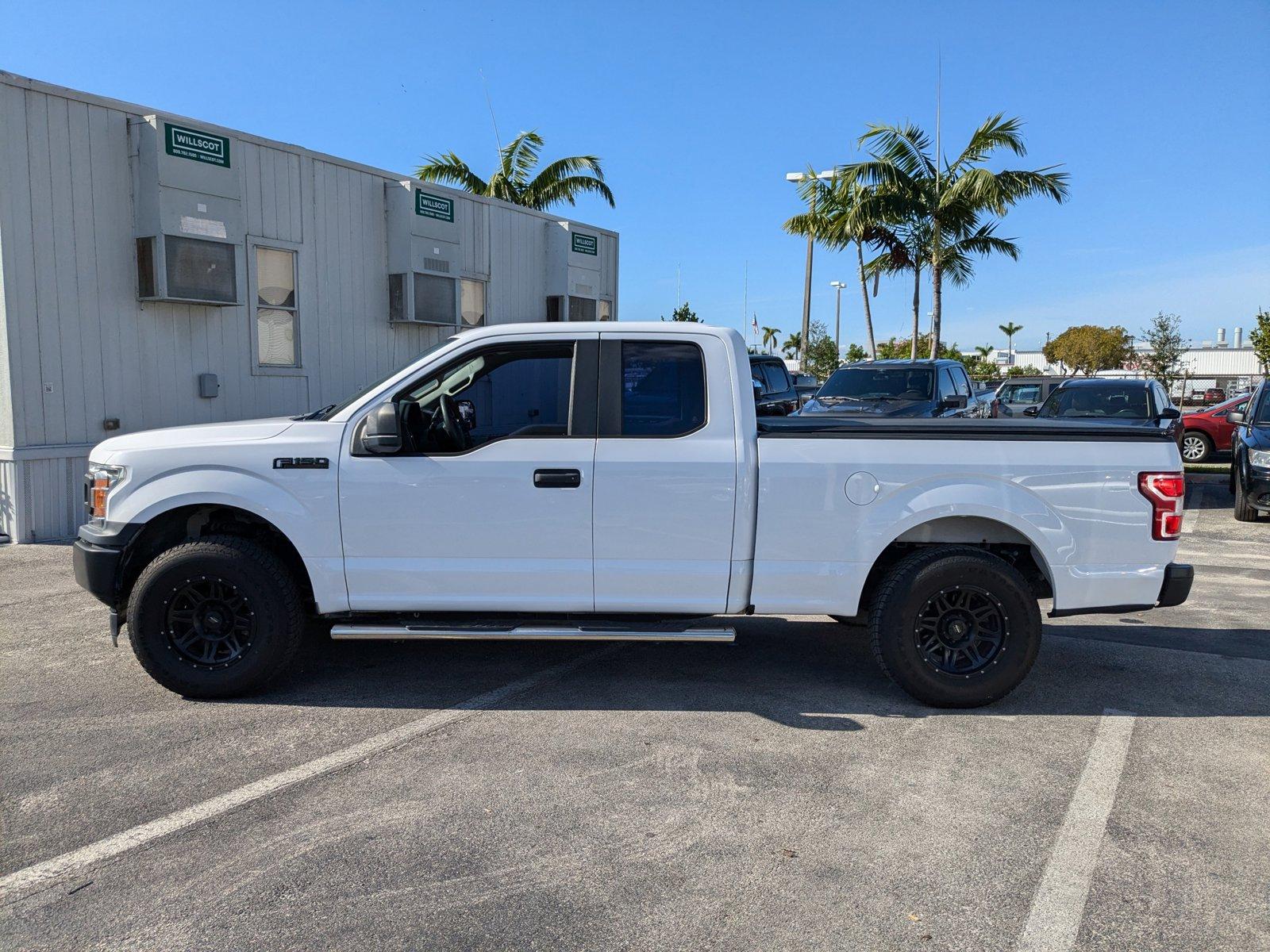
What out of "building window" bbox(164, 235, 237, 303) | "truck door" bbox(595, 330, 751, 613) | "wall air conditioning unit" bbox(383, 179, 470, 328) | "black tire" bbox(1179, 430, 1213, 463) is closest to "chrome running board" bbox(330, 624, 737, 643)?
"truck door" bbox(595, 330, 751, 613)

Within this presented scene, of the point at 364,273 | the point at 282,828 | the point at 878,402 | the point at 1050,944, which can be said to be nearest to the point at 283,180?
the point at 364,273

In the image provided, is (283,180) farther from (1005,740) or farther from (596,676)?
(1005,740)

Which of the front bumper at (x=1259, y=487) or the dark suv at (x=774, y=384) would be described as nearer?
the front bumper at (x=1259, y=487)

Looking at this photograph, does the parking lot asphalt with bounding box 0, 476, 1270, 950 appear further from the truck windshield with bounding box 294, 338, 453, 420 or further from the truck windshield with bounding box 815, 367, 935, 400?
the truck windshield with bounding box 815, 367, 935, 400

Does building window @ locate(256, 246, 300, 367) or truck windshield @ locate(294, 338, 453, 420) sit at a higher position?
building window @ locate(256, 246, 300, 367)

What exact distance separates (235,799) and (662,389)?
270 centimetres

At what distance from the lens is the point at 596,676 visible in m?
5.54

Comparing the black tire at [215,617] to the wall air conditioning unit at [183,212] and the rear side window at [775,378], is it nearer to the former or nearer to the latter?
the wall air conditioning unit at [183,212]

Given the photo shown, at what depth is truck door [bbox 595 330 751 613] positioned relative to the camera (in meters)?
4.84

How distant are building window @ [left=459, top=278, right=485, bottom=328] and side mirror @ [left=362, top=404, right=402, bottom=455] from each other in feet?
32.3

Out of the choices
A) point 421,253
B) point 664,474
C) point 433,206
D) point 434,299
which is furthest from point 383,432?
point 433,206

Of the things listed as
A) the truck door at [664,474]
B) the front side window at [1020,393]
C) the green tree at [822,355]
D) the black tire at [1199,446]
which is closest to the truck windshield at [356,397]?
the truck door at [664,474]

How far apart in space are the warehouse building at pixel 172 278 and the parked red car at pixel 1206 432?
13386 mm

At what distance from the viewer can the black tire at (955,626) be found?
484 centimetres
